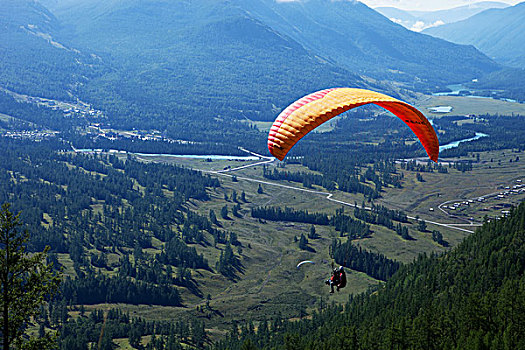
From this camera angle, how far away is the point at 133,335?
88.1 metres

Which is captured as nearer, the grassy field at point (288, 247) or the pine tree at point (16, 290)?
the pine tree at point (16, 290)

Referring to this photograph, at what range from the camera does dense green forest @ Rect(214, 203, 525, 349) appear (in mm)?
62469

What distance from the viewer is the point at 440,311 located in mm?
69938

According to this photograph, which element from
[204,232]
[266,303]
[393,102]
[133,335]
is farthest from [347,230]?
[393,102]

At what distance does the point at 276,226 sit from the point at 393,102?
4391 inches

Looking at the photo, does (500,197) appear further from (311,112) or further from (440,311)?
(311,112)

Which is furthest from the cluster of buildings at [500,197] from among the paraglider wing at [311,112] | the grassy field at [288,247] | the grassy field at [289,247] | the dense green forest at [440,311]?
the paraglider wing at [311,112]

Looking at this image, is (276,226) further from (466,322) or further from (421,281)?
(466,322)

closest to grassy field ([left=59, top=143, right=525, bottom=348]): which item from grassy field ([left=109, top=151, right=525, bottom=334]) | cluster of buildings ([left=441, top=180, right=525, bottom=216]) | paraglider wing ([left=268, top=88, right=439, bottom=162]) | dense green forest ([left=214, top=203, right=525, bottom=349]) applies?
grassy field ([left=109, top=151, right=525, bottom=334])

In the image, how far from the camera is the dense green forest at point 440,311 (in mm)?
62469

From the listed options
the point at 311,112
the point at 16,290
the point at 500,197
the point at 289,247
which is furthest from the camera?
the point at 500,197

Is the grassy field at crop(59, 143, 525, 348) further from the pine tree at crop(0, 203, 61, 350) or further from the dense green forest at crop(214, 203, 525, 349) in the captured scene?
the pine tree at crop(0, 203, 61, 350)

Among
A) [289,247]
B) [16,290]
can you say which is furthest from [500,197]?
[16,290]

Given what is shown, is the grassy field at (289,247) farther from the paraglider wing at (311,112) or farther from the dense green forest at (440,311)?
the paraglider wing at (311,112)
